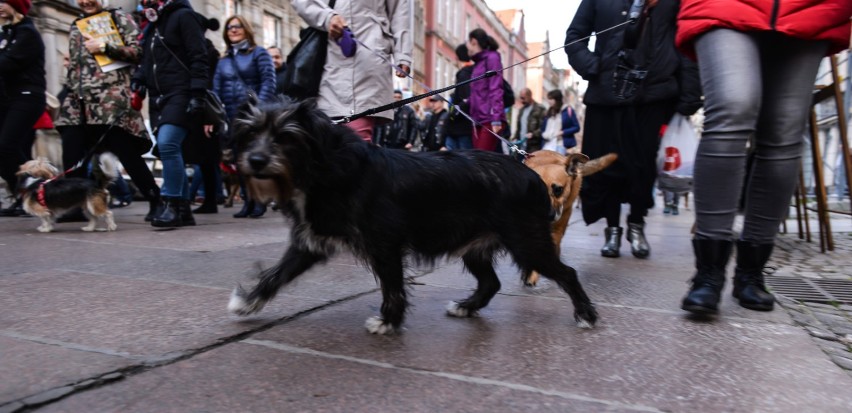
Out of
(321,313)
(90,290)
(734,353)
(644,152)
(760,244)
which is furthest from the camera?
(644,152)

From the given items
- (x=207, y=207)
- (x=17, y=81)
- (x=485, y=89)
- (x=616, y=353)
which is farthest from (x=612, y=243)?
(x=17, y=81)

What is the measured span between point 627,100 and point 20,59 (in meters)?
5.93

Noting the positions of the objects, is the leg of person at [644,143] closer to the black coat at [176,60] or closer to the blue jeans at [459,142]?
the blue jeans at [459,142]

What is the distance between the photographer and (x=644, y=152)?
14.9ft

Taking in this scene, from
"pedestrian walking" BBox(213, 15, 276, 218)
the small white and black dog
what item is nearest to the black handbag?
the small white and black dog

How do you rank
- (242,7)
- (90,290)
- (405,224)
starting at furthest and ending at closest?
(242,7) < (90,290) < (405,224)

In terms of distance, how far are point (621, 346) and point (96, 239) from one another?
436cm

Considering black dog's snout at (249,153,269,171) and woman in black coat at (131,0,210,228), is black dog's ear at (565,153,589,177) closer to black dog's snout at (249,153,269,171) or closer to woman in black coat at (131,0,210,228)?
black dog's snout at (249,153,269,171)

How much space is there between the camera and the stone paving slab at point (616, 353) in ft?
5.74

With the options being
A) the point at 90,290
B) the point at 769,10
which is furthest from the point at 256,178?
the point at 769,10

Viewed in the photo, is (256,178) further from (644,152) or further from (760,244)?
(644,152)

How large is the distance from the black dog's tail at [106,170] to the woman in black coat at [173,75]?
1.90 ft

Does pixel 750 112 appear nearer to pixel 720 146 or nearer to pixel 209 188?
pixel 720 146

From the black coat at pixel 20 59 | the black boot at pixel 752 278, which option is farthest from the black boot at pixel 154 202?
the black boot at pixel 752 278
